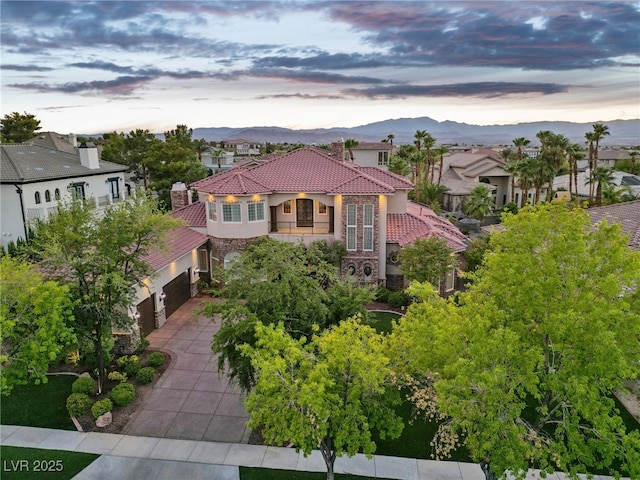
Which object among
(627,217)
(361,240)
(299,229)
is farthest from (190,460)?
(627,217)

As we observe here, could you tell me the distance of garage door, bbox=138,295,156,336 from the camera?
70.8 ft

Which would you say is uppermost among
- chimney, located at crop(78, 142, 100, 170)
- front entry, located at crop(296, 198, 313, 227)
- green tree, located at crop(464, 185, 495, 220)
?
chimney, located at crop(78, 142, 100, 170)

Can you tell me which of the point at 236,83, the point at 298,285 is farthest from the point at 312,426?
the point at 236,83

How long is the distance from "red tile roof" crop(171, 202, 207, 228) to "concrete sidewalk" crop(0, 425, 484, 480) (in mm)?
16780

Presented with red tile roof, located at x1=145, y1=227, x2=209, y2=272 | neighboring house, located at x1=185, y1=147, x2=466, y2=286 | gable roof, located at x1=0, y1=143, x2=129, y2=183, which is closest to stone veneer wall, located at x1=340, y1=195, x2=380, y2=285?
neighboring house, located at x1=185, y1=147, x2=466, y2=286

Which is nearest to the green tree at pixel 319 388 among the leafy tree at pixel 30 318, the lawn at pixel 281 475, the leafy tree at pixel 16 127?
the lawn at pixel 281 475

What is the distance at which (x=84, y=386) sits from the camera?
54.5ft

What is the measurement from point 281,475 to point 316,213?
19.8 meters

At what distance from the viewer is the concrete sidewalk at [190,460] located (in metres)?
13.1

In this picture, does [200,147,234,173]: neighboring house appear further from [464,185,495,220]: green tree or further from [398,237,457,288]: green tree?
[398,237,457,288]: green tree

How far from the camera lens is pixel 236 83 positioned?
43.7 metres

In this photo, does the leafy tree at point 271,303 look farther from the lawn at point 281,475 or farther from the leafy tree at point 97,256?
the leafy tree at point 97,256

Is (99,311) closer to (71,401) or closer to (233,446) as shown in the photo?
(71,401)

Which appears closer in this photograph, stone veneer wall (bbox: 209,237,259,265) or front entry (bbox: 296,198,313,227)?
stone veneer wall (bbox: 209,237,259,265)
